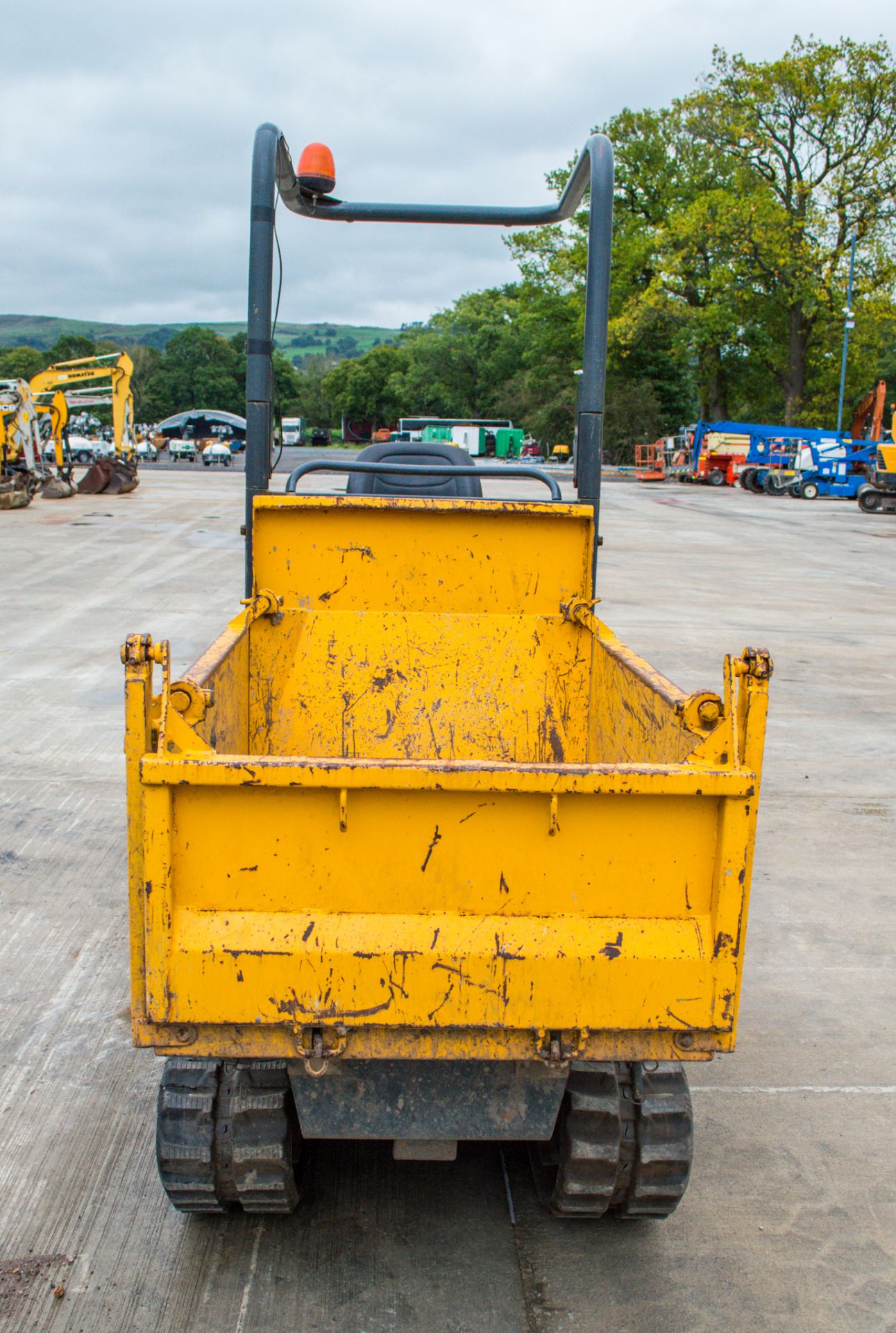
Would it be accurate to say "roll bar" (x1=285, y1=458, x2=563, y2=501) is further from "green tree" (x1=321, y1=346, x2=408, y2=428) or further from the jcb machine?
"green tree" (x1=321, y1=346, x2=408, y2=428)

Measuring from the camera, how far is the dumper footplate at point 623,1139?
8.73 feet

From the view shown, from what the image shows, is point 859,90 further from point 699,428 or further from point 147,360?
point 147,360

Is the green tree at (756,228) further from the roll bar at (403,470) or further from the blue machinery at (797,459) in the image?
the roll bar at (403,470)

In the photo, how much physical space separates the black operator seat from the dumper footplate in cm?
339

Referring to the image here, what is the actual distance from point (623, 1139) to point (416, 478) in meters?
3.97

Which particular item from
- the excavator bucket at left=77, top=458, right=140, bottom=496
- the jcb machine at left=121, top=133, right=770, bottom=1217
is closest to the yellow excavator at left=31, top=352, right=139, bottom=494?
the excavator bucket at left=77, top=458, right=140, bottom=496

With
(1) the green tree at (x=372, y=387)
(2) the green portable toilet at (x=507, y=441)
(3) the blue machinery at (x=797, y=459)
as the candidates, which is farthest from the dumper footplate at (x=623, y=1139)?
(1) the green tree at (x=372, y=387)

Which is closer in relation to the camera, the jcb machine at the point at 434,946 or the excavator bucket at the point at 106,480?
the jcb machine at the point at 434,946

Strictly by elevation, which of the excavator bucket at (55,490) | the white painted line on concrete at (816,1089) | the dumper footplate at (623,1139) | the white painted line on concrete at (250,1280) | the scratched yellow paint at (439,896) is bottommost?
the white painted line on concrete at (816,1089)

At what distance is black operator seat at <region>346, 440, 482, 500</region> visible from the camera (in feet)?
18.6

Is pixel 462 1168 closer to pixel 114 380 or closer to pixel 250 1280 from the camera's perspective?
pixel 250 1280

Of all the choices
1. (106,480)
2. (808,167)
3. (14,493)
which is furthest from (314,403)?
(14,493)

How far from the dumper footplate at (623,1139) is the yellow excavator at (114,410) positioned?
27.1 meters

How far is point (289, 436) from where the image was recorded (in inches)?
2852
